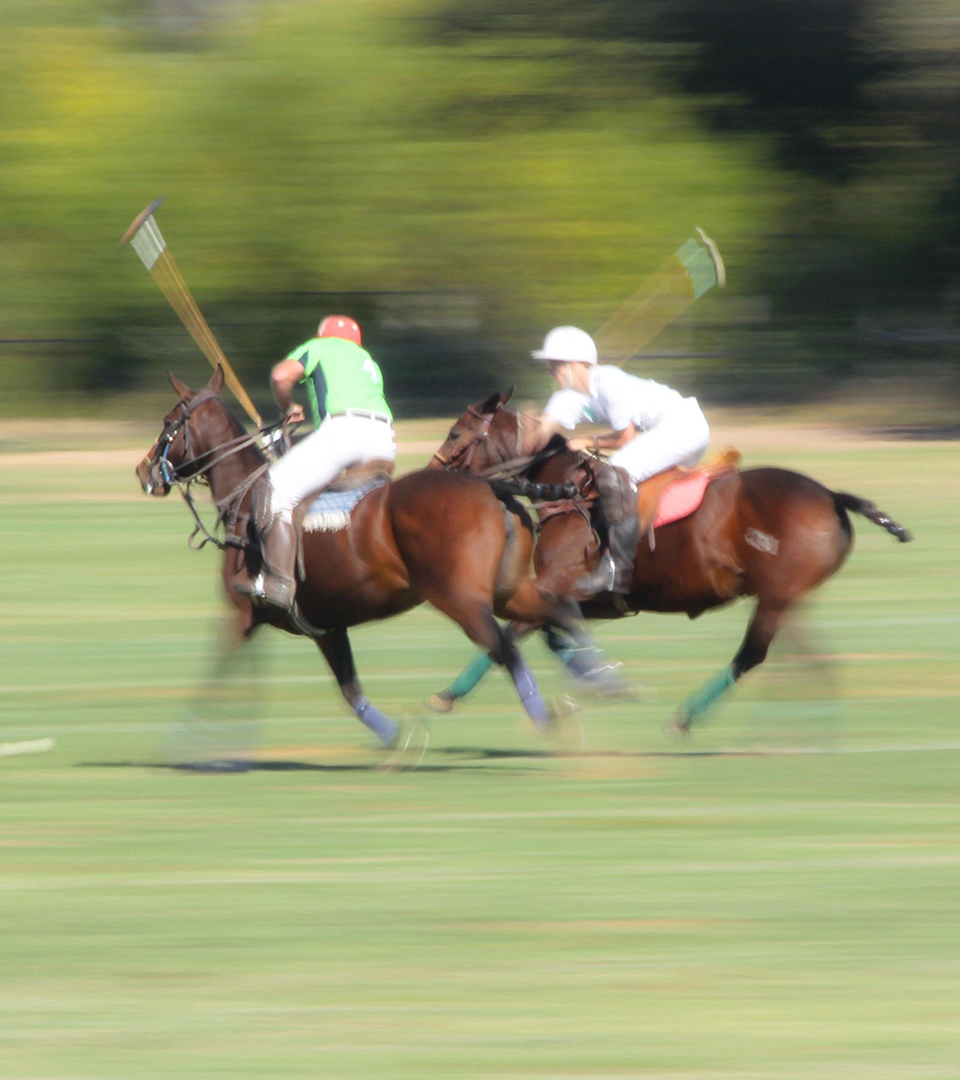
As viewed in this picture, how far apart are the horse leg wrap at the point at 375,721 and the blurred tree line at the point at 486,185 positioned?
904 inches

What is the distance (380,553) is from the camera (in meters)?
9.04

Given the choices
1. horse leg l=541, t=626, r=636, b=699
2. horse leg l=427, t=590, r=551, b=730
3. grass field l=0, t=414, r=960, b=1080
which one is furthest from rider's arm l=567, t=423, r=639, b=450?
grass field l=0, t=414, r=960, b=1080

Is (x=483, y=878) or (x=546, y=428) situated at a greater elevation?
(x=546, y=428)

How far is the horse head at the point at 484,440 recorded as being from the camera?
974 centimetres

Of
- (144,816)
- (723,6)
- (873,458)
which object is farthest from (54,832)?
(723,6)

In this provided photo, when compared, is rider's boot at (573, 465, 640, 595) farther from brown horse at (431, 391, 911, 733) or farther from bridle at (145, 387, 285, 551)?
bridle at (145, 387, 285, 551)

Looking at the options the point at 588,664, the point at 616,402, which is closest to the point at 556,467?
the point at 616,402

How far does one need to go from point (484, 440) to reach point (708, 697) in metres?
1.58

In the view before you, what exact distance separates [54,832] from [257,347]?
1038 inches

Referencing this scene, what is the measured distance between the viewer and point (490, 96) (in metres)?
33.7

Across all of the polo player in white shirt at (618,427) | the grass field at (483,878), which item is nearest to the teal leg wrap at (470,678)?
the grass field at (483,878)

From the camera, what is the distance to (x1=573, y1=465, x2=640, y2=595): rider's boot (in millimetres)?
9531

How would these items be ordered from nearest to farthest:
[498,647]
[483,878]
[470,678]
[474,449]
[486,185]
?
[483,878]
[498,647]
[474,449]
[470,678]
[486,185]

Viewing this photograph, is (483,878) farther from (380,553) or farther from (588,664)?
(588,664)
